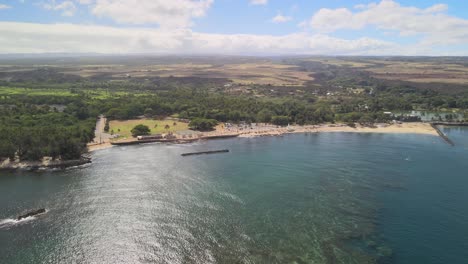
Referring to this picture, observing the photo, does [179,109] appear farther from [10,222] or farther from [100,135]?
[10,222]

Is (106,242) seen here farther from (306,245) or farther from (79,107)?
(79,107)

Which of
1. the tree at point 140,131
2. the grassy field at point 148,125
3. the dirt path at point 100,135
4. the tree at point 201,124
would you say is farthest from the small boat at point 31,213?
the tree at point 201,124

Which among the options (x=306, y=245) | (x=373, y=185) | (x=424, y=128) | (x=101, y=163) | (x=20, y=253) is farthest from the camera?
(x=424, y=128)

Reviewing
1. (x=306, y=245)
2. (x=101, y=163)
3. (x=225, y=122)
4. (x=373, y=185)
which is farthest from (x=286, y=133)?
(x=306, y=245)

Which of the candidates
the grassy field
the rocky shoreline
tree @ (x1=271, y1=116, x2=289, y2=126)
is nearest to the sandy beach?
tree @ (x1=271, y1=116, x2=289, y2=126)

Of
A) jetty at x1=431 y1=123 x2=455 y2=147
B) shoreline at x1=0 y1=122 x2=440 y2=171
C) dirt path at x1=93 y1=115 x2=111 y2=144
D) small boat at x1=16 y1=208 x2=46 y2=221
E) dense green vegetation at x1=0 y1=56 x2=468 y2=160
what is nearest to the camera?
small boat at x1=16 y1=208 x2=46 y2=221

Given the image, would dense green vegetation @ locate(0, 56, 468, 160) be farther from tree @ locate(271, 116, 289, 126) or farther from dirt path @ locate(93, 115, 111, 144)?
dirt path @ locate(93, 115, 111, 144)
